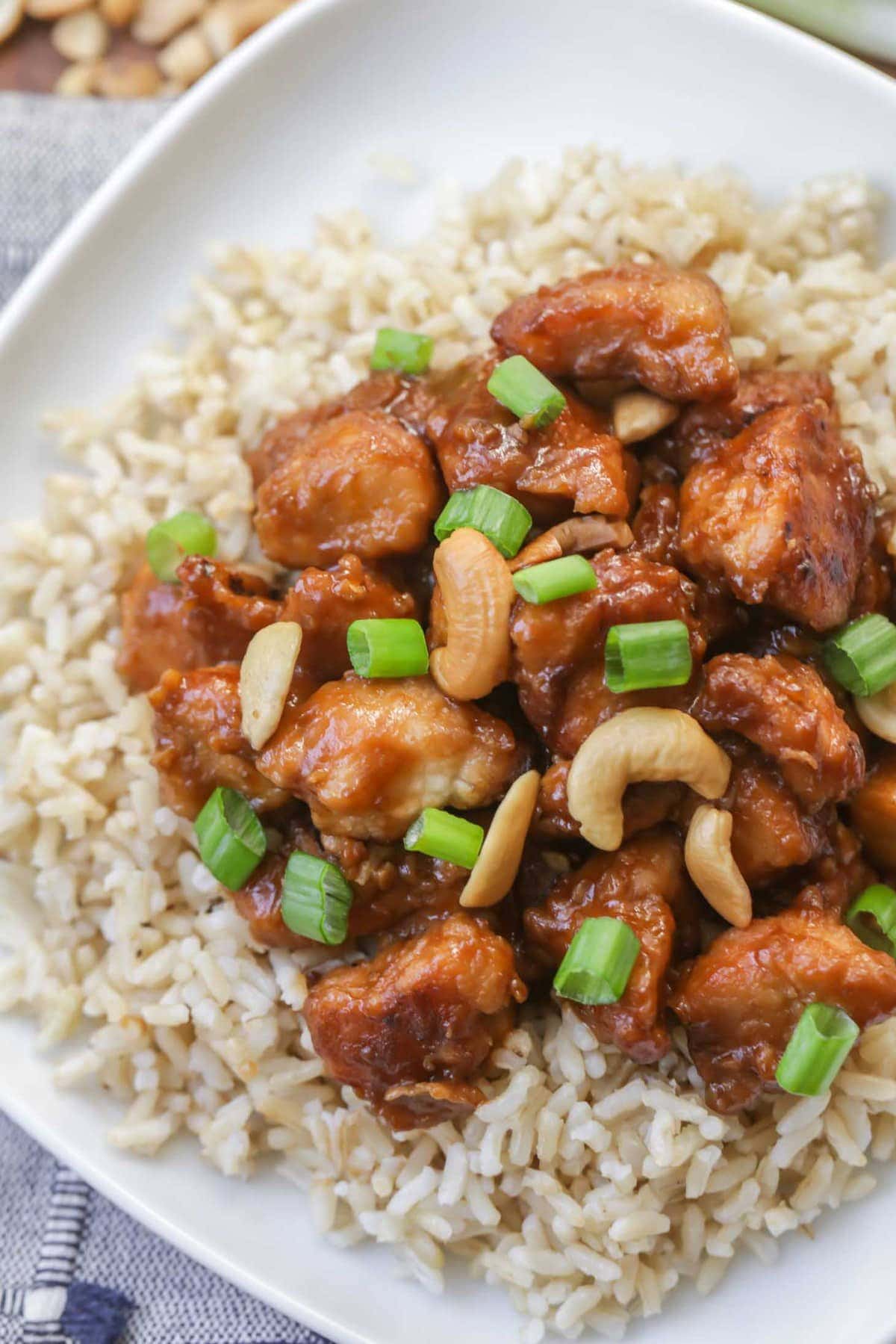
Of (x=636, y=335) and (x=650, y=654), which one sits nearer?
(x=650, y=654)

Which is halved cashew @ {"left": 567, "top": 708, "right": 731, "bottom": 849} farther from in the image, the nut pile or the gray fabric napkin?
the nut pile

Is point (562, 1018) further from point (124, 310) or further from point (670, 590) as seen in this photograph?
point (124, 310)

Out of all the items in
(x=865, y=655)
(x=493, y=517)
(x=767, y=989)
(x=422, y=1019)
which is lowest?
(x=422, y=1019)

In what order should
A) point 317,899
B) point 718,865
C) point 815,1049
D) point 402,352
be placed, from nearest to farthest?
point 815,1049
point 718,865
point 317,899
point 402,352

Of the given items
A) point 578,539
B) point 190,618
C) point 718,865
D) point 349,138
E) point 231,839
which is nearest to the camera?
point 718,865

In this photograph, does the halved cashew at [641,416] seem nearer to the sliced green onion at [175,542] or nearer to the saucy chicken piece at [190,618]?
the saucy chicken piece at [190,618]

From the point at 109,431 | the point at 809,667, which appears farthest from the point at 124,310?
the point at 809,667

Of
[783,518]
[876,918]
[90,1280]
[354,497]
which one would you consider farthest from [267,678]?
[90,1280]

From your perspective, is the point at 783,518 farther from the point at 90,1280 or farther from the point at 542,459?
the point at 90,1280
